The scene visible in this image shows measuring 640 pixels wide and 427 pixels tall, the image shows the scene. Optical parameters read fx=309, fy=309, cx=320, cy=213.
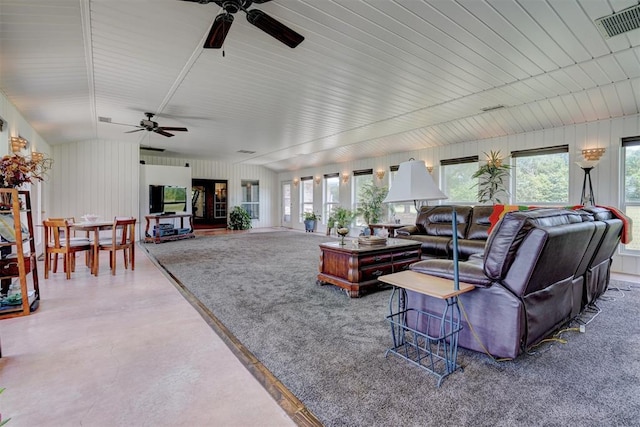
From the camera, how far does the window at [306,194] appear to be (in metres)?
11.8

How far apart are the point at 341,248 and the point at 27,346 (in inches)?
110

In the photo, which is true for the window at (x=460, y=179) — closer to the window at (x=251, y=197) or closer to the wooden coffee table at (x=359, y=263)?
the wooden coffee table at (x=359, y=263)

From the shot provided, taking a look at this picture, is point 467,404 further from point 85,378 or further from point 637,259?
point 637,259

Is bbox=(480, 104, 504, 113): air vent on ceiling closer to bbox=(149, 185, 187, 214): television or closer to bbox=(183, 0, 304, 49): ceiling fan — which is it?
bbox=(183, 0, 304, 49): ceiling fan

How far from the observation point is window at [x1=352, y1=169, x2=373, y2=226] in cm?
930

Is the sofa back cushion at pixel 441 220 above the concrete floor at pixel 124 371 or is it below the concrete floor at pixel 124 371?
above

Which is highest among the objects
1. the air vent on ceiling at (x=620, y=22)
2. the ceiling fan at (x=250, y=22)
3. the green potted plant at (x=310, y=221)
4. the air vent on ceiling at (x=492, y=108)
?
the air vent on ceiling at (x=492, y=108)

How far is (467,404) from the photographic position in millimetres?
1597

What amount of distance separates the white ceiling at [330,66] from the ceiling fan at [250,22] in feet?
0.94

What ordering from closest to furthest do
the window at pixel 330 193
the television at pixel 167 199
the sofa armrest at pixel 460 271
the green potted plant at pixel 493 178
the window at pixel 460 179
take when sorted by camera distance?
the sofa armrest at pixel 460 271
the green potted plant at pixel 493 178
the window at pixel 460 179
the television at pixel 167 199
the window at pixel 330 193

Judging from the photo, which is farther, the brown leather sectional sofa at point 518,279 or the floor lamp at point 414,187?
the floor lamp at point 414,187

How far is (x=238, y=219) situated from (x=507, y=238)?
10658 millimetres

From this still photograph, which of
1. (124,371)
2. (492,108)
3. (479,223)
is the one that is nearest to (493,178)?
(492,108)

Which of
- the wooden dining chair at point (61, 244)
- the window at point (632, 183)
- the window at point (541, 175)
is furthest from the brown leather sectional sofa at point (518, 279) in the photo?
the wooden dining chair at point (61, 244)
